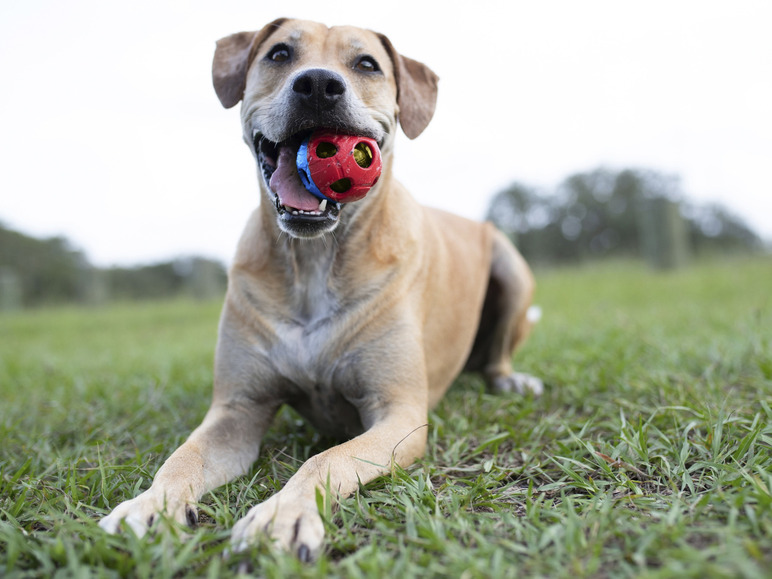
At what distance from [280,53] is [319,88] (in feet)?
1.70

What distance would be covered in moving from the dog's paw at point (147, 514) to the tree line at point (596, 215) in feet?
68.3

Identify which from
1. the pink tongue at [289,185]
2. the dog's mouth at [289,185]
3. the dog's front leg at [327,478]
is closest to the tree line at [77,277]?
the dog's mouth at [289,185]

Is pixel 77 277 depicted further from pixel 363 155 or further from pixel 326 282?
pixel 363 155

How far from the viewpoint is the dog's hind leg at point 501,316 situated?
12.7ft

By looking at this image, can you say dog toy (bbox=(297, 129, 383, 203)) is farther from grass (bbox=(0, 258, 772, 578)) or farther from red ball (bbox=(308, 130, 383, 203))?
grass (bbox=(0, 258, 772, 578))

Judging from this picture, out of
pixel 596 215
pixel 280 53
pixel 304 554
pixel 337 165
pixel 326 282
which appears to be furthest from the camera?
pixel 596 215

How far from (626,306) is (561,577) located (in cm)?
637

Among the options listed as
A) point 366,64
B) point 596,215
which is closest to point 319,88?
point 366,64

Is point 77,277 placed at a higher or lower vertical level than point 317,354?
lower

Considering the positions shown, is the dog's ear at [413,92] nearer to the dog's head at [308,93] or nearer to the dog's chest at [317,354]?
the dog's head at [308,93]

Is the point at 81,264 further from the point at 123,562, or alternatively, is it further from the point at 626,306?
the point at 123,562

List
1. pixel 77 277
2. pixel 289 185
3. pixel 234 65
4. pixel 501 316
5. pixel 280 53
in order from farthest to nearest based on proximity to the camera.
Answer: pixel 77 277, pixel 501 316, pixel 234 65, pixel 280 53, pixel 289 185

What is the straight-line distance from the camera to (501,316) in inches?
155

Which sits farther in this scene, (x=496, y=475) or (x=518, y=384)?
(x=518, y=384)
